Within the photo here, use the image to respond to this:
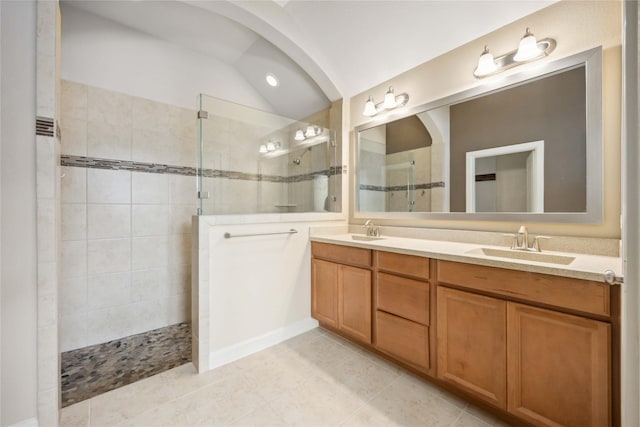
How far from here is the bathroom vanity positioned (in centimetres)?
107

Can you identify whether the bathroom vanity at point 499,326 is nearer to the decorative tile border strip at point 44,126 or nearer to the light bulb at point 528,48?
the light bulb at point 528,48

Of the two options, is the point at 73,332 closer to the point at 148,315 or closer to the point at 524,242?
the point at 148,315

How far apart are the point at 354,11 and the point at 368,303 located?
2.28m

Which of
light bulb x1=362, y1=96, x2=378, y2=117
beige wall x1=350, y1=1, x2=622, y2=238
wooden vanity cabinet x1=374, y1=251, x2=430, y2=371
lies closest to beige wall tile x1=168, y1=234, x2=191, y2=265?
wooden vanity cabinet x1=374, y1=251, x2=430, y2=371

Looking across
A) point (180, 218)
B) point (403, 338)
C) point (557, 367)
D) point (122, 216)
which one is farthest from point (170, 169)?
point (557, 367)

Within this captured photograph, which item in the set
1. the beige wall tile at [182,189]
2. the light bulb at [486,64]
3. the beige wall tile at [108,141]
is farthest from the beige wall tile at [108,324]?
the light bulb at [486,64]

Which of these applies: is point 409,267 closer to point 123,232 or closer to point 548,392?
point 548,392

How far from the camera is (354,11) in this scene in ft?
6.87

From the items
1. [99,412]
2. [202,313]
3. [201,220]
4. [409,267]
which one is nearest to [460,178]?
[409,267]

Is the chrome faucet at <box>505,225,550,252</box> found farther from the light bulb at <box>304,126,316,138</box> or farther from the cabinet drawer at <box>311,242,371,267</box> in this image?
the light bulb at <box>304,126,316,138</box>

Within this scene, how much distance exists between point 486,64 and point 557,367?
69.7 inches

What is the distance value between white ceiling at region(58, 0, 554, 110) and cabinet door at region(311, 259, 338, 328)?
5.81 ft

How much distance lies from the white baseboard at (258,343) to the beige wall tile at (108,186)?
159cm

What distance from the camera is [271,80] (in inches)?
119
